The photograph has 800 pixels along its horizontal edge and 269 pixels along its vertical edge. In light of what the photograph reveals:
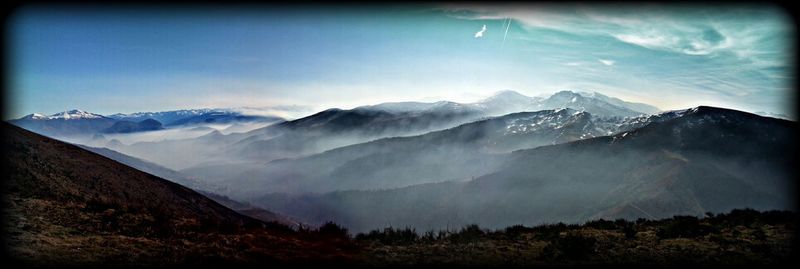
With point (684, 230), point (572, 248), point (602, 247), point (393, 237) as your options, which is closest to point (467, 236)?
point (393, 237)

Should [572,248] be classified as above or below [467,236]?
above

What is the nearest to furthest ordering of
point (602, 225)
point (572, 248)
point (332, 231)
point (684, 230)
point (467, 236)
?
point (572, 248) < point (467, 236) < point (332, 231) < point (684, 230) < point (602, 225)

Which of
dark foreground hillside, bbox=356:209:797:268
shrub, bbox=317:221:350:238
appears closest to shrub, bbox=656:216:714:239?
dark foreground hillside, bbox=356:209:797:268

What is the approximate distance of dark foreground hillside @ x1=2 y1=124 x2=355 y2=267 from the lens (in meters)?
6.97

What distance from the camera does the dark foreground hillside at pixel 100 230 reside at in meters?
6.97

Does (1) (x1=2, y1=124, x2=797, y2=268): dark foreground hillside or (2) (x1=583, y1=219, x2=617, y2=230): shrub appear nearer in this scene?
(1) (x1=2, y1=124, x2=797, y2=268): dark foreground hillside

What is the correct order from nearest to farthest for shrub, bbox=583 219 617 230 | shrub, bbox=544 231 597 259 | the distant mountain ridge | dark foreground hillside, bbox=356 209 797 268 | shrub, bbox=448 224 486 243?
dark foreground hillside, bbox=356 209 797 268, shrub, bbox=544 231 597 259, shrub, bbox=448 224 486 243, shrub, bbox=583 219 617 230, the distant mountain ridge

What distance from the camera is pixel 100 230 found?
826 cm

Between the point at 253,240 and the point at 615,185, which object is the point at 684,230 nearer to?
the point at 253,240

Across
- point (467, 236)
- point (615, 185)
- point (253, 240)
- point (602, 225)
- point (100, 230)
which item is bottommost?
point (615, 185)

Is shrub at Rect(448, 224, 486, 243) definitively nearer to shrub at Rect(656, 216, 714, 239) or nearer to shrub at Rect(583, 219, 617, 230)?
shrub at Rect(583, 219, 617, 230)

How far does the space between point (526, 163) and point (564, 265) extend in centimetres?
17156

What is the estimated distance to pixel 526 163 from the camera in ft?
568

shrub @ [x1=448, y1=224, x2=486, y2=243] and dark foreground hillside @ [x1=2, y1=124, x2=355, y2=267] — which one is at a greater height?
dark foreground hillside @ [x1=2, y1=124, x2=355, y2=267]
